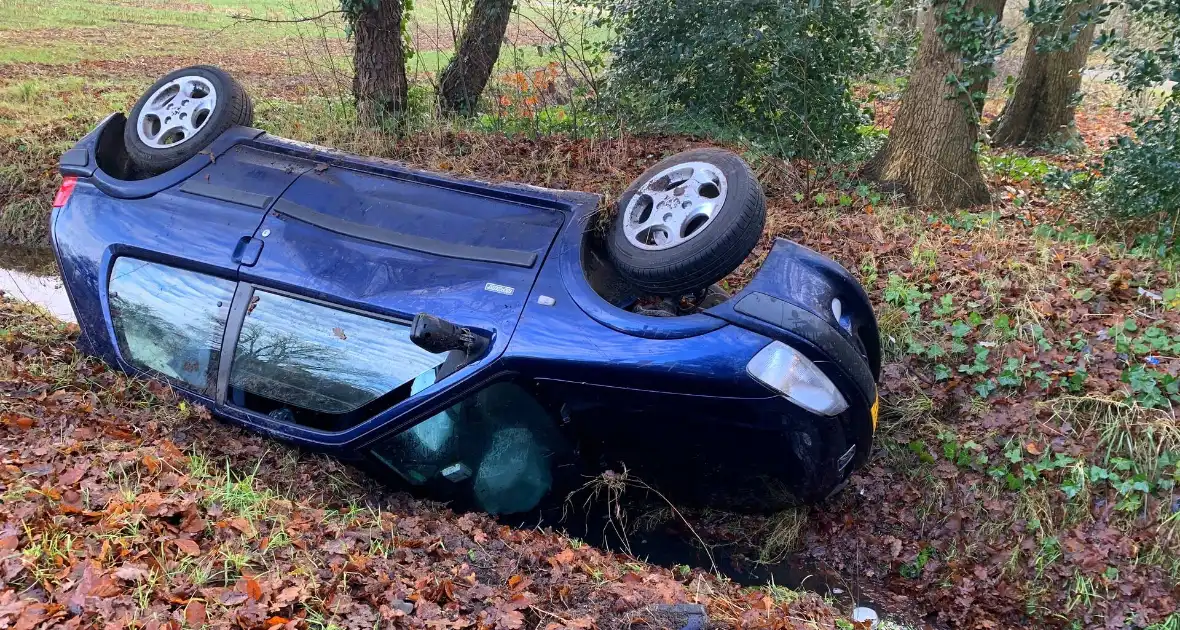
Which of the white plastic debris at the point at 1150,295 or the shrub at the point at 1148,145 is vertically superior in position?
the shrub at the point at 1148,145

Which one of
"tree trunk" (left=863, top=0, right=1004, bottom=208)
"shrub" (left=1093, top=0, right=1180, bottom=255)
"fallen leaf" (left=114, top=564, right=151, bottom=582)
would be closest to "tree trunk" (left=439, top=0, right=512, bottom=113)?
"tree trunk" (left=863, top=0, right=1004, bottom=208)

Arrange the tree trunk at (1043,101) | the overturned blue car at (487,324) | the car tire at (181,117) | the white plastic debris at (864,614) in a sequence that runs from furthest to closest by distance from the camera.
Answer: the tree trunk at (1043,101) → the car tire at (181,117) → the white plastic debris at (864,614) → the overturned blue car at (487,324)

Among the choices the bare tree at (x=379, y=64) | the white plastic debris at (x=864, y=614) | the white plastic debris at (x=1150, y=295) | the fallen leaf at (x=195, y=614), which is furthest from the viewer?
the bare tree at (x=379, y=64)

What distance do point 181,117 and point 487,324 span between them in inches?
99.0

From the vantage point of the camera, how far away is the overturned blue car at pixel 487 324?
9.95ft

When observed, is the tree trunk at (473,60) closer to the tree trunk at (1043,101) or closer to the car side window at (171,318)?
the car side window at (171,318)

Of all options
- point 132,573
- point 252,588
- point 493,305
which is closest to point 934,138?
point 493,305

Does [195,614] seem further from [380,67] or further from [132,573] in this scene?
[380,67]

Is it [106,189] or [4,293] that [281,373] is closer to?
[106,189]

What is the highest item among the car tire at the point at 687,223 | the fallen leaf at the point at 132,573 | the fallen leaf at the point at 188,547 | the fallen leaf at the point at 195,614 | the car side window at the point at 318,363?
the car tire at the point at 687,223

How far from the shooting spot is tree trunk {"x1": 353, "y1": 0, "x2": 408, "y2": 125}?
7.45 metres

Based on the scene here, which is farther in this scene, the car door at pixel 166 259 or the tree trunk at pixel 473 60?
the tree trunk at pixel 473 60

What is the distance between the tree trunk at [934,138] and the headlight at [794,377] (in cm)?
371

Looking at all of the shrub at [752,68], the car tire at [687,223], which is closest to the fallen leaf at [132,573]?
the car tire at [687,223]
